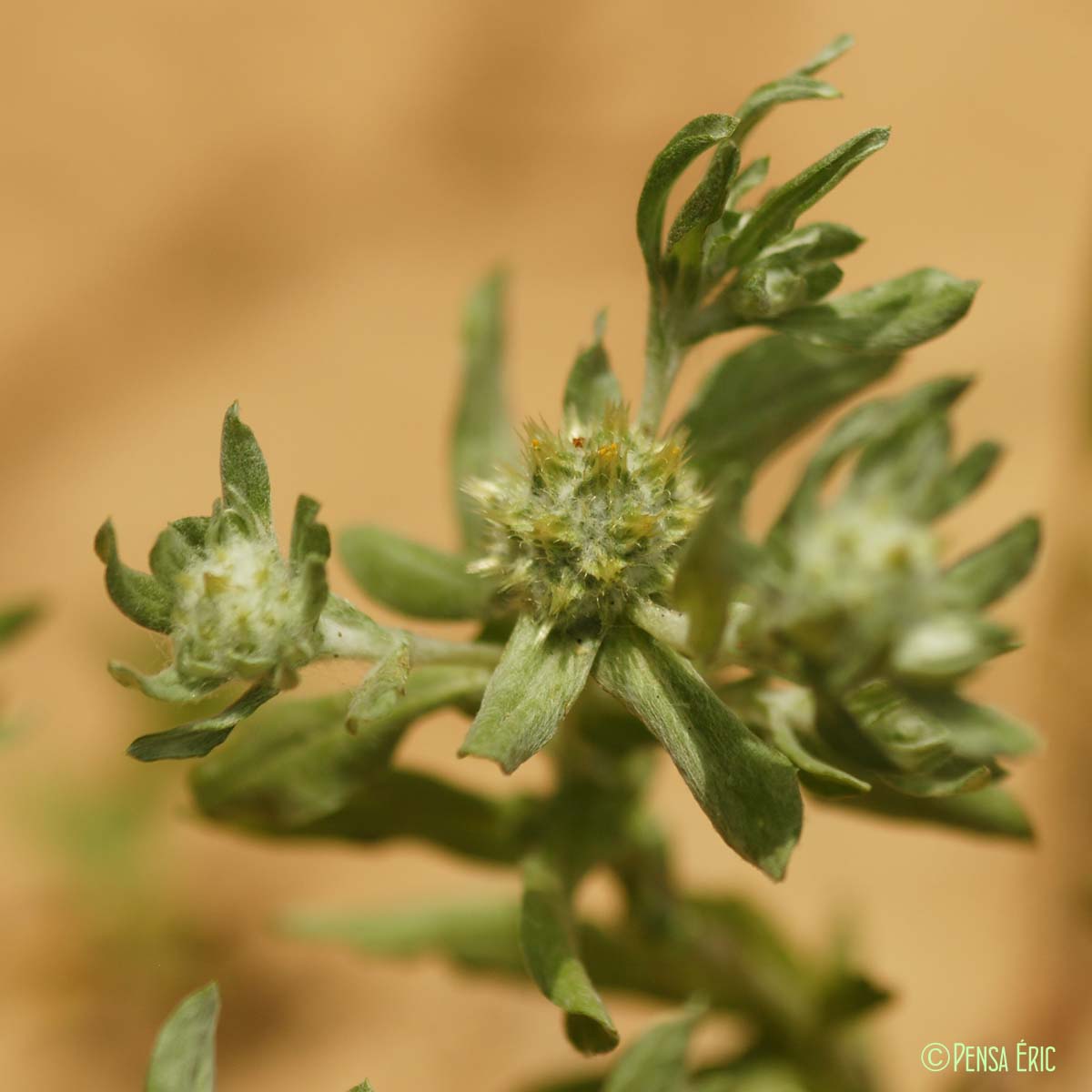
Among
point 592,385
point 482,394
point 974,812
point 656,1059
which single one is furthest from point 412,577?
point 974,812

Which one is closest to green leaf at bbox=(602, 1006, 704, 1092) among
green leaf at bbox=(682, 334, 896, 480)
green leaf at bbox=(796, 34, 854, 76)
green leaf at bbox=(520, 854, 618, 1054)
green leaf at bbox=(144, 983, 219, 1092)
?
green leaf at bbox=(520, 854, 618, 1054)

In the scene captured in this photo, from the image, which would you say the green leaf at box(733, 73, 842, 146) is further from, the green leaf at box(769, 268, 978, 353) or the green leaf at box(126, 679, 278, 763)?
the green leaf at box(126, 679, 278, 763)

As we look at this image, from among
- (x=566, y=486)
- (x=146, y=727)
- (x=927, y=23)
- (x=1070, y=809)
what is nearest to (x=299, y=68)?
(x=927, y=23)

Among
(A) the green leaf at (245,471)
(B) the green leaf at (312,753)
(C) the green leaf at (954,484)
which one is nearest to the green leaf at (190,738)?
(A) the green leaf at (245,471)

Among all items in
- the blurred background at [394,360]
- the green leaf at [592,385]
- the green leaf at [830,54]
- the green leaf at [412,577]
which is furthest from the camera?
the blurred background at [394,360]

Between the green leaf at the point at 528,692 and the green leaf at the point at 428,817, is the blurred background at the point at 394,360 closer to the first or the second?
the green leaf at the point at 428,817

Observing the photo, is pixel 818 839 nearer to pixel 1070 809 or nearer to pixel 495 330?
pixel 1070 809

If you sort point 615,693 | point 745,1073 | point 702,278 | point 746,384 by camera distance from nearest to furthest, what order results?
point 615,693, point 702,278, point 746,384, point 745,1073
